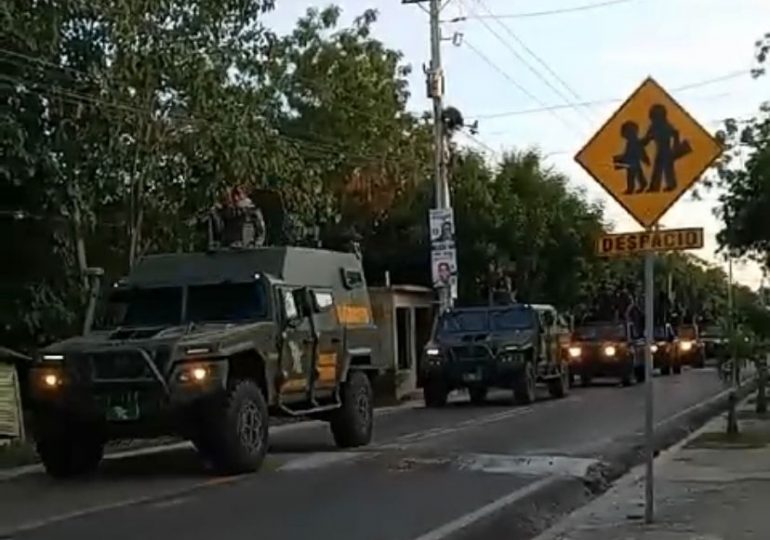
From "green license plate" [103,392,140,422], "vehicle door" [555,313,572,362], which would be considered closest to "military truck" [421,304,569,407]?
"vehicle door" [555,313,572,362]

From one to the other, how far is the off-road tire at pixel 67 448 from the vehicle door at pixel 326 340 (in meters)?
2.92

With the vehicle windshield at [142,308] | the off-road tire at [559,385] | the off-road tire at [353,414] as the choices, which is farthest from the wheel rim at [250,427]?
the off-road tire at [559,385]

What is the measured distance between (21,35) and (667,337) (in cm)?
3249

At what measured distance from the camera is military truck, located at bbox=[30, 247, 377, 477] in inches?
Result: 611

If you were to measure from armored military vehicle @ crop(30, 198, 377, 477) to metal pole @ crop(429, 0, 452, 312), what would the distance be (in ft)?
48.2

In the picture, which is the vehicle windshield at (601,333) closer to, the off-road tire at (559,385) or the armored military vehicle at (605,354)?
the armored military vehicle at (605,354)

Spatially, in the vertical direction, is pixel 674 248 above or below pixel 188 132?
below

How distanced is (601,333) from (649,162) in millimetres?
28800

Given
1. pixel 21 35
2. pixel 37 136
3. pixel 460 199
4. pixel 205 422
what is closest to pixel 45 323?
pixel 37 136

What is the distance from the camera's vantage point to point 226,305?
685 inches

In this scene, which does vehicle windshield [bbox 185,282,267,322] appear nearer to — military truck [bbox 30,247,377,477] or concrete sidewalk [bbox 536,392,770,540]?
military truck [bbox 30,247,377,477]

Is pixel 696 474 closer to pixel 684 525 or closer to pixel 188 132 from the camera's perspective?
pixel 684 525

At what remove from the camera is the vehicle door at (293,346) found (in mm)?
17266

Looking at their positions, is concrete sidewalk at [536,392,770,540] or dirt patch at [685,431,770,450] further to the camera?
dirt patch at [685,431,770,450]
